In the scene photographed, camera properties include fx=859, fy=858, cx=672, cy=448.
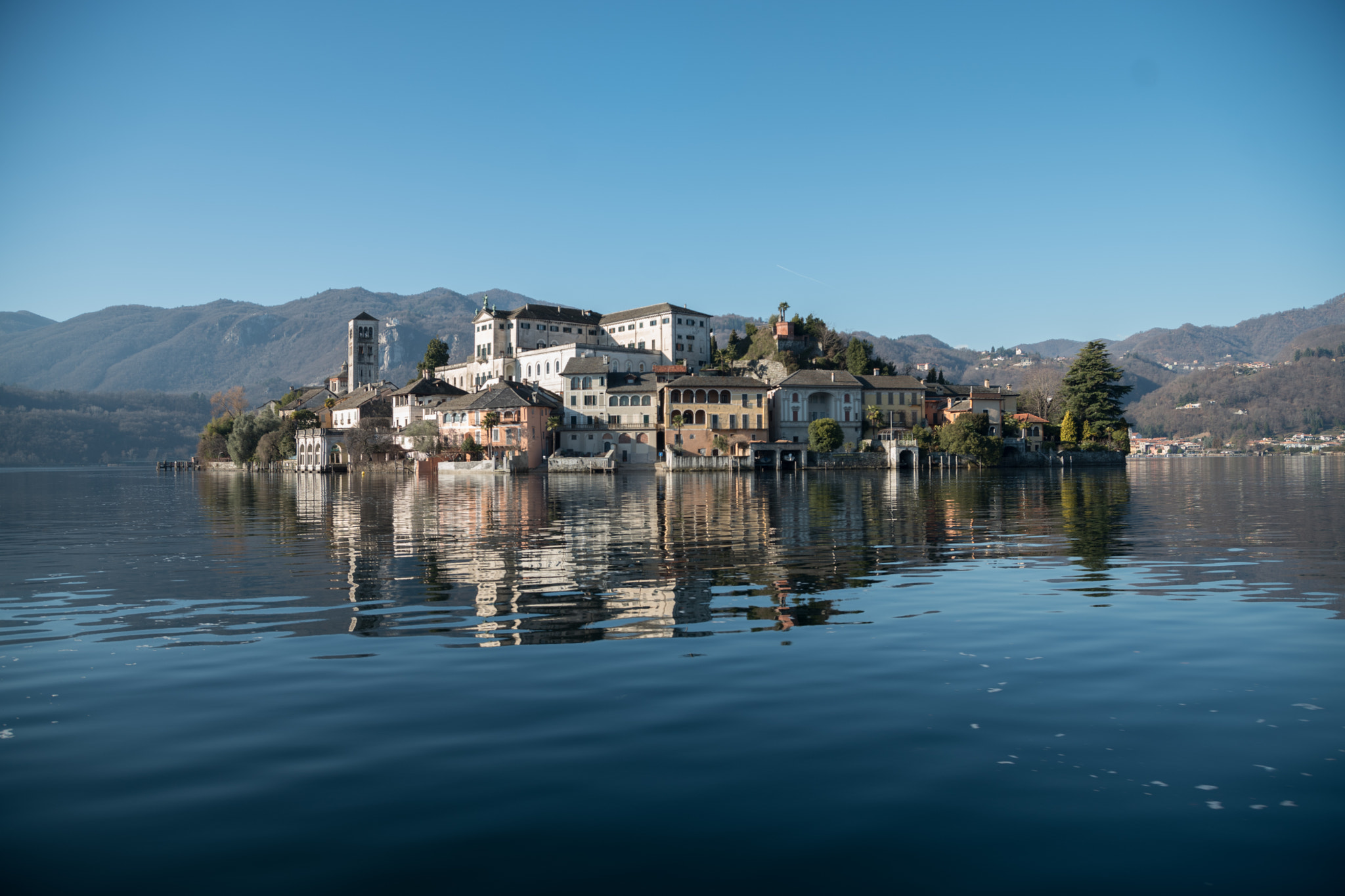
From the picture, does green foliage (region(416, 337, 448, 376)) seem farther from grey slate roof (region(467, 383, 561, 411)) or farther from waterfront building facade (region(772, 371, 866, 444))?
waterfront building facade (region(772, 371, 866, 444))

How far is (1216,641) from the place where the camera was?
1121cm

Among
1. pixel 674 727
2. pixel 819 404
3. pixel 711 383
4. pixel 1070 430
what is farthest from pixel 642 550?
pixel 1070 430

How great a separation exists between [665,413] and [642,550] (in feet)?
267

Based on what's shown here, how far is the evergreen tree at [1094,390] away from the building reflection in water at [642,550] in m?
65.9

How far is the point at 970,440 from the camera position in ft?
319

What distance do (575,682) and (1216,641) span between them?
840cm

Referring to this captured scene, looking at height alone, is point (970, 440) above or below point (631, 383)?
below

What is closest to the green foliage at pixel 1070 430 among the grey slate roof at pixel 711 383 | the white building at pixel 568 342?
the grey slate roof at pixel 711 383

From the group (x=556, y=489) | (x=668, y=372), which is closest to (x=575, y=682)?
(x=556, y=489)

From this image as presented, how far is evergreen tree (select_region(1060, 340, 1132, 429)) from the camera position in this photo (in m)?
112

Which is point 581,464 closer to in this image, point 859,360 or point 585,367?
point 585,367

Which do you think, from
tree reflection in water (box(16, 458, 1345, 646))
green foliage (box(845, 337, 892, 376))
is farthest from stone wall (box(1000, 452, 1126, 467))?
tree reflection in water (box(16, 458, 1345, 646))

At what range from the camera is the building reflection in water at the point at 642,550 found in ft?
42.6

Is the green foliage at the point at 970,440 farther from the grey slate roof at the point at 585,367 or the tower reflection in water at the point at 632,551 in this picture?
the tower reflection in water at the point at 632,551
